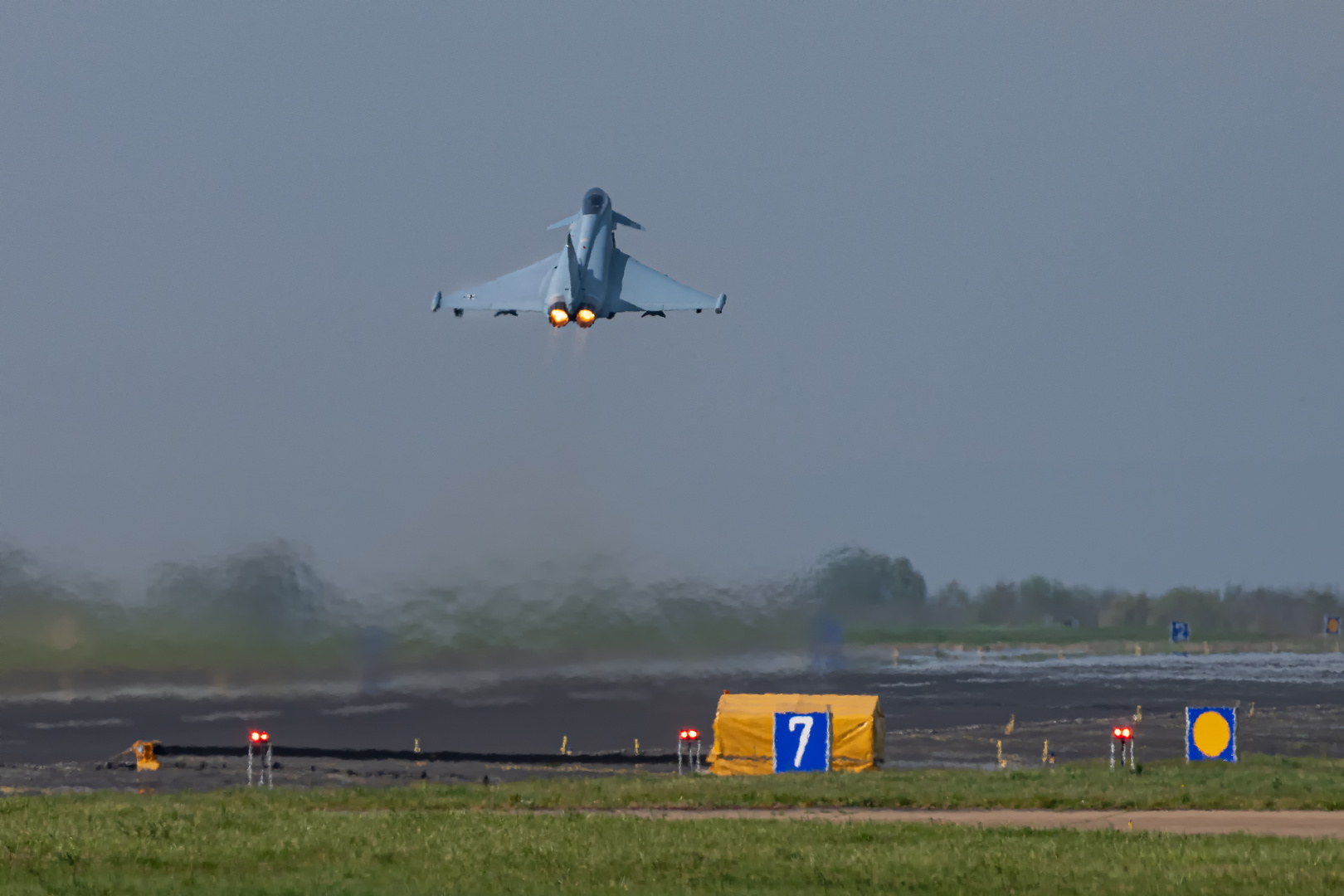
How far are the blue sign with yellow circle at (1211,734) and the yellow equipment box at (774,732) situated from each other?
8358 mm

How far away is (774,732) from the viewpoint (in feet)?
138

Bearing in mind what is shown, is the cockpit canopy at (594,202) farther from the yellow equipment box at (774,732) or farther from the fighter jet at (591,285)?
the yellow equipment box at (774,732)

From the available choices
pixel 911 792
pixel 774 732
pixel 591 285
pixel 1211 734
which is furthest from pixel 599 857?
pixel 591 285

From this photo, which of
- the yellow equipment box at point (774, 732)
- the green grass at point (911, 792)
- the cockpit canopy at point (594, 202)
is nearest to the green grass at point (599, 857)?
the green grass at point (911, 792)

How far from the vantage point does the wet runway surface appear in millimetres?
52188

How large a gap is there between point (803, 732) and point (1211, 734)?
10616mm

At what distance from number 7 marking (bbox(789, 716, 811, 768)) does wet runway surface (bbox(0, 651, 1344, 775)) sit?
5821 millimetres

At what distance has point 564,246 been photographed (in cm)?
4756

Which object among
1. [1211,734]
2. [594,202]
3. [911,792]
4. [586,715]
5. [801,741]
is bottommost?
[586,715]

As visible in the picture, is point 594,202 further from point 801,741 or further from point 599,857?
point 599,857

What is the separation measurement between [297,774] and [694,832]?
2122cm

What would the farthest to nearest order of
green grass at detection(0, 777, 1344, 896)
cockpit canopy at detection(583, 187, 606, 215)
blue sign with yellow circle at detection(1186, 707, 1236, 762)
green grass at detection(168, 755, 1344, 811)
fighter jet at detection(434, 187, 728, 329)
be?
cockpit canopy at detection(583, 187, 606, 215), fighter jet at detection(434, 187, 728, 329), blue sign with yellow circle at detection(1186, 707, 1236, 762), green grass at detection(168, 755, 1344, 811), green grass at detection(0, 777, 1344, 896)

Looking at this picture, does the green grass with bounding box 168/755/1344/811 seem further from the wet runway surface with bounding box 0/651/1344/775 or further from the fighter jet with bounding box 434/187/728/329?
the fighter jet with bounding box 434/187/728/329

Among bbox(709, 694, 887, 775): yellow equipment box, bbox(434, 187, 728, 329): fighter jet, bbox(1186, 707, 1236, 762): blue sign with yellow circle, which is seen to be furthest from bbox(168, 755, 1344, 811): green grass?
bbox(434, 187, 728, 329): fighter jet
